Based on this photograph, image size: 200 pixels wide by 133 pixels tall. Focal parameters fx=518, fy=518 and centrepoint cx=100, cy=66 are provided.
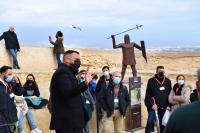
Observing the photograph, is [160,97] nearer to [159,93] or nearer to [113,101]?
[159,93]

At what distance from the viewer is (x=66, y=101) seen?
6.18 meters

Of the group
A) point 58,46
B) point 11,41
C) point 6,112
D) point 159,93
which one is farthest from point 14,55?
point 6,112

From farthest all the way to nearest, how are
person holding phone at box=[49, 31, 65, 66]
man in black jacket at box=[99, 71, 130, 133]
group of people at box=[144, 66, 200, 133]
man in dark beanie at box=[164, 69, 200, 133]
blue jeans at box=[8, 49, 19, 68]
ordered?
person holding phone at box=[49, 31, 65, 66] < blue jeans at box=[8, 49, 19, 68] < group of people at box=[144, 66, 200, 133] < man in black jacket at box=[99, 71, 130, 133] < man in dark beanie at box=[164, 69, 200, 133]

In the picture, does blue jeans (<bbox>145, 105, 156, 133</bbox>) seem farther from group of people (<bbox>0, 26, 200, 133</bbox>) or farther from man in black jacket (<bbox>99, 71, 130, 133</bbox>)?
man in black jacket (<bbox>99, 71, 130, 133</bbox>)

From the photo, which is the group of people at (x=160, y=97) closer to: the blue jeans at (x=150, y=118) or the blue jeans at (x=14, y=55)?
the blue jeans at (x=150, y=118)

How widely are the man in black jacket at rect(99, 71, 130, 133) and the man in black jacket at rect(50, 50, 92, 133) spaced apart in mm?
3765

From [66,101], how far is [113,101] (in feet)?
13.3

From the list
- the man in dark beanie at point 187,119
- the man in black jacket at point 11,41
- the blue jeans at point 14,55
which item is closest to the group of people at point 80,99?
the man in dark beanie at point 187,119

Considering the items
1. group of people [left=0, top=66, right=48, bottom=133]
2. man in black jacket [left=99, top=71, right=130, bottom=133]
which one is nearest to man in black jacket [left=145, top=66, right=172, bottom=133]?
man in black jacket [left=99, top=71, right=130, bottom=133]

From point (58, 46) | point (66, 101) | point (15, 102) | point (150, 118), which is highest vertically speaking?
point (58, 46)

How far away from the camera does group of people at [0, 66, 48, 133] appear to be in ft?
23.7

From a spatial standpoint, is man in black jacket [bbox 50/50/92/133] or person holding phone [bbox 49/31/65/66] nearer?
man in black jacket [bbox 50/50/92/133]

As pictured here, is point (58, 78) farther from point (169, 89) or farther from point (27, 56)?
point (27, 56)

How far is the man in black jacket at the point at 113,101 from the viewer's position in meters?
10.1
